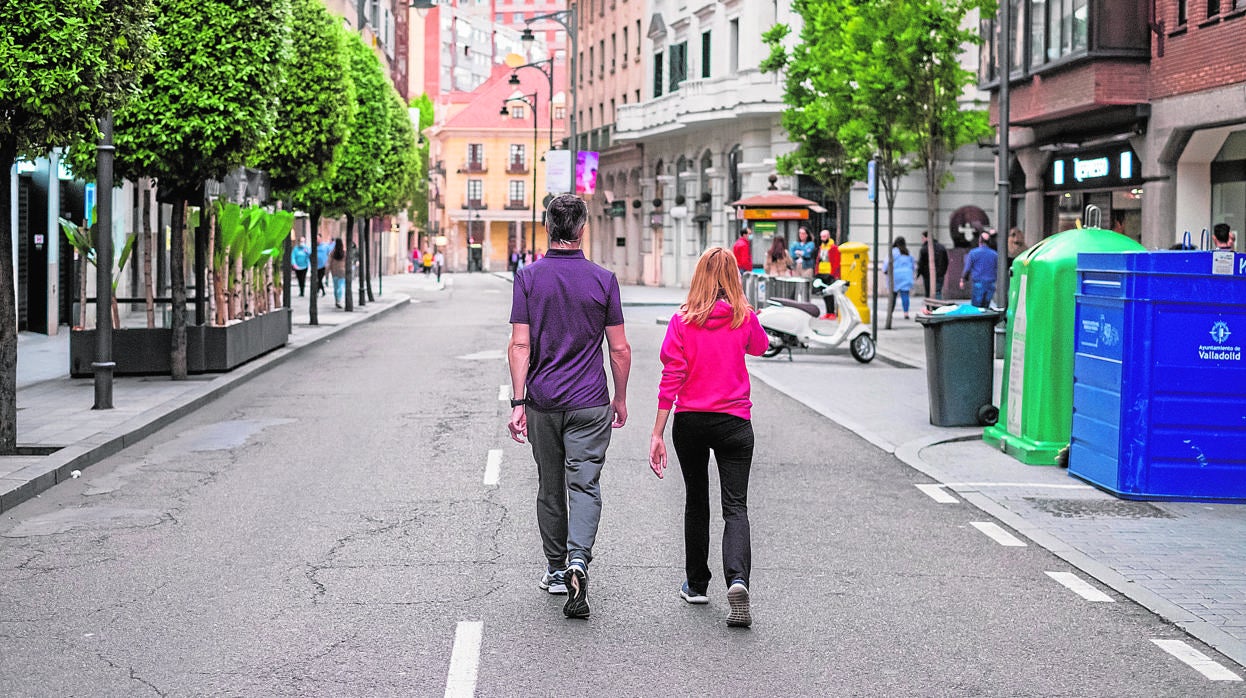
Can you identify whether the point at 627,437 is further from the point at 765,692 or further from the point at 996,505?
the point at 765,692

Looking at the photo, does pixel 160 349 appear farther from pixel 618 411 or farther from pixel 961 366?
pixel 618 411

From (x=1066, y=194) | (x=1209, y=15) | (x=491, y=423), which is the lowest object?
(x=491, y=423)

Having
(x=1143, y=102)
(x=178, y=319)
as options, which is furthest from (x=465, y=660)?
(x=1143, y=102)

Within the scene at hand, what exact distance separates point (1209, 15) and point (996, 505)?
15.0 metres

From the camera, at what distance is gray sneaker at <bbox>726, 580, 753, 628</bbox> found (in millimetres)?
6844

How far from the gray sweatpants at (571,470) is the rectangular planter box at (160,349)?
12096 mm

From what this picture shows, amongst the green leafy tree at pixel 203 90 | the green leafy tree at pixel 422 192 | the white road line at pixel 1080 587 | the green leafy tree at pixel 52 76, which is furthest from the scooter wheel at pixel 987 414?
the green leafy tree at pixel 422 192

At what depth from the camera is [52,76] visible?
36.8 feet

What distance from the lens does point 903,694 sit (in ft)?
19.2

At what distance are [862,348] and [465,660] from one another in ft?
58.0

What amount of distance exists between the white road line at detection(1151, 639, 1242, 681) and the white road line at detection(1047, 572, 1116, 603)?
0.84 metres

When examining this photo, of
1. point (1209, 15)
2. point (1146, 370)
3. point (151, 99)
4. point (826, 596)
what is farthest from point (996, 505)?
point (1209, 15)

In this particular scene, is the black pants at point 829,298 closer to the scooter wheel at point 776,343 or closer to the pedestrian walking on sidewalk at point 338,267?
the scooter wheel at point 776,343

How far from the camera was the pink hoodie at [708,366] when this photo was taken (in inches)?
279
